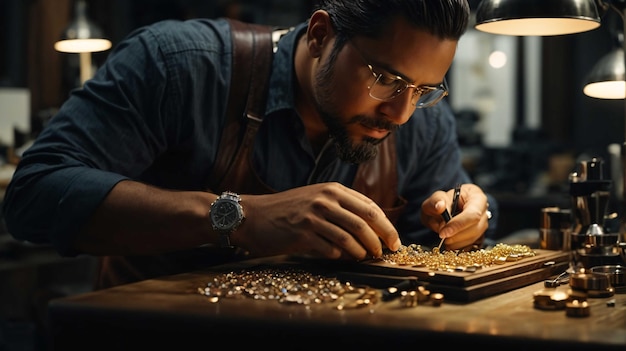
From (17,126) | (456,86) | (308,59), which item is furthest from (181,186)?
(456,86)

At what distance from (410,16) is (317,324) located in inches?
36.2

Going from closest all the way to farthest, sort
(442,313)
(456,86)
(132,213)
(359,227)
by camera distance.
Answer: (442,313)
(359,227)
(132,213)
(456,86)

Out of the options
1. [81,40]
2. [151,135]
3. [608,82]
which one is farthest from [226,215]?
[81,40]

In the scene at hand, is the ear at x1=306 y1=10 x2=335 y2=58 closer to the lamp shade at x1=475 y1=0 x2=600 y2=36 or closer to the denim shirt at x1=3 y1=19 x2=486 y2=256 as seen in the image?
the denim shirt at x1=3 y1=19 x2=486 y2=256

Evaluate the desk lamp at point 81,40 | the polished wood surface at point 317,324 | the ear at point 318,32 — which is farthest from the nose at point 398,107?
the desk lamp at point 81,40

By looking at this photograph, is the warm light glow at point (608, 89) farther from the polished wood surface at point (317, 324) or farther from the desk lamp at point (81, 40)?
the desk lamp at point (81, 40)

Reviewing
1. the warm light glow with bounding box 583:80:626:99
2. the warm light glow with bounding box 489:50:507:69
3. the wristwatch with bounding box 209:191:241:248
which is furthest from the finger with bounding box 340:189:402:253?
the warm light glow with bounding box 489:50:507:69

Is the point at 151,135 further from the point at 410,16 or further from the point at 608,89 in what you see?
the point at 608,89

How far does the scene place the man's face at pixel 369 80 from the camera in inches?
82.8

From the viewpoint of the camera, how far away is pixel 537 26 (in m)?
2.28

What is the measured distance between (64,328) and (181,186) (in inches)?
35.5

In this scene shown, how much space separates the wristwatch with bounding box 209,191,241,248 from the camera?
1927 millimetres

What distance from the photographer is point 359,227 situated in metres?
1.85

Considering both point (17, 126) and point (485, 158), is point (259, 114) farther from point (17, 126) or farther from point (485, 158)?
point (485, 158)
